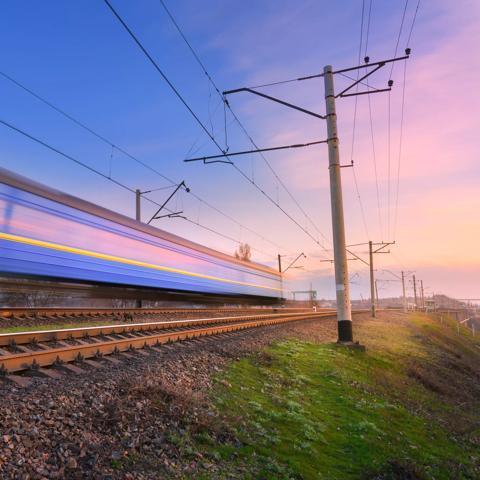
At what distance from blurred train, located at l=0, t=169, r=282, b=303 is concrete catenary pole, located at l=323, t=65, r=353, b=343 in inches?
275

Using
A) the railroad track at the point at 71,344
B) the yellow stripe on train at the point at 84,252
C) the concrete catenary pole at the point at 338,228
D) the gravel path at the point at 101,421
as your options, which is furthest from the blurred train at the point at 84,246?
the concrete catenary pole at the point at 338,228

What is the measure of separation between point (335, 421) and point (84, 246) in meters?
8.94

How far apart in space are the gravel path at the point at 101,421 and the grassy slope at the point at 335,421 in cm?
51

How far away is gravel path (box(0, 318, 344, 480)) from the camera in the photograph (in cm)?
417

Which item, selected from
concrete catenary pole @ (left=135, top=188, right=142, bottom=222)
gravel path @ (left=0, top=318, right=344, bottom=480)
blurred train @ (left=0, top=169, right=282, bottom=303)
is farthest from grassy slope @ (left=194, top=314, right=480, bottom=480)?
concrete catenary pole @ (left=135, top=188, right=142, bottom=222)

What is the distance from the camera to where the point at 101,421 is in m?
5.09

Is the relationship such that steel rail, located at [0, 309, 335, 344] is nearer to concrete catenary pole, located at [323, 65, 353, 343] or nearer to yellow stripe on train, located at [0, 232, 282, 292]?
yellow stripe on train, located at [0, 232, 282, 292]

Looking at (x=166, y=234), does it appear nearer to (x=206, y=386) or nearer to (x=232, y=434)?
(x=206, y=386)

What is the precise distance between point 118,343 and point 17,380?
3019 mm

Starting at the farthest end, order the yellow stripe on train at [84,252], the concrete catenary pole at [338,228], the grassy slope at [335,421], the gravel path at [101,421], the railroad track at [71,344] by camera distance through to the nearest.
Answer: the concrete catenary pole at [338,228] < the yellow stripe on train at [84,252] < the railroad track at [71,344] < the grassy slope at [335,421] < the gravel path at [101,421]

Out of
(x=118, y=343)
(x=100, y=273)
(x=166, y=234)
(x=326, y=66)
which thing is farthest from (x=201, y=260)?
(x=118, y=343)

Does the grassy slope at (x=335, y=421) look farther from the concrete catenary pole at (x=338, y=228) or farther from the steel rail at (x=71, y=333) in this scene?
the steel rail at (x=71, y=333)

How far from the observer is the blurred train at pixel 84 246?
35.5 feet

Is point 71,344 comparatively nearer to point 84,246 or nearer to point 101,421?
point 101,421
